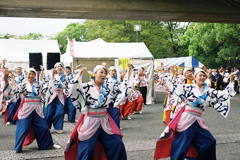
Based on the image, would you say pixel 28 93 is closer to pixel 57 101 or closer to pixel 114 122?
pixel 57 101

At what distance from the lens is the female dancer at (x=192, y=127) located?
4430 mm

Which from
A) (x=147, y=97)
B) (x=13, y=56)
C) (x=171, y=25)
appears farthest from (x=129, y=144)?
(x=171, y=25)

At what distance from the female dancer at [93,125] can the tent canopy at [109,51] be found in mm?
11235

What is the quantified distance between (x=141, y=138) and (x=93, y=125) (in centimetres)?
307

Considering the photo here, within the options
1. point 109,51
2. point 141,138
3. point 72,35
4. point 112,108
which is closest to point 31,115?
point 112,108

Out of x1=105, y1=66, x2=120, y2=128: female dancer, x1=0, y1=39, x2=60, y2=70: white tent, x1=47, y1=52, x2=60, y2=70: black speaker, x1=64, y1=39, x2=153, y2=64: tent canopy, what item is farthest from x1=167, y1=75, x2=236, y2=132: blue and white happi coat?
x1=0, y1=39, x2=60, y2=70: white tent

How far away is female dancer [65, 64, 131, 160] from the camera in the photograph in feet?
13.3

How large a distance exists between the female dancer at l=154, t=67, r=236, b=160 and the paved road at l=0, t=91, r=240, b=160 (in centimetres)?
82

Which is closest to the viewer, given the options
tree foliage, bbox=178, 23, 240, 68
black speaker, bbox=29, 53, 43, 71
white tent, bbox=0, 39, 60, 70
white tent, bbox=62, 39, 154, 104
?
black speaker, bbox=29, 53, 43, 71

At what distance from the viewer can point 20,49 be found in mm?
18344

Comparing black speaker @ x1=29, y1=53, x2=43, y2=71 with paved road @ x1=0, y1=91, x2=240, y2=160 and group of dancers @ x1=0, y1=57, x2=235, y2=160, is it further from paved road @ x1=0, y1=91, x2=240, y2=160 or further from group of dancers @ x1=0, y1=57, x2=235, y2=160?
paved road @ x1=0, y1=91, x2=240, y2=160

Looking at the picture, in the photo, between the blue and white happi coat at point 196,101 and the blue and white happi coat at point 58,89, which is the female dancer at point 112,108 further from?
the blue and white happi coat at point 58,89

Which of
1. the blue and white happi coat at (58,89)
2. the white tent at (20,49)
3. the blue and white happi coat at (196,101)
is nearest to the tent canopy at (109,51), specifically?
the white tent at (20,49)

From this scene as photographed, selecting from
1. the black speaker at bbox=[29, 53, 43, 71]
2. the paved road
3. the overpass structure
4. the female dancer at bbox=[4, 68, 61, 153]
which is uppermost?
the overpass structure
